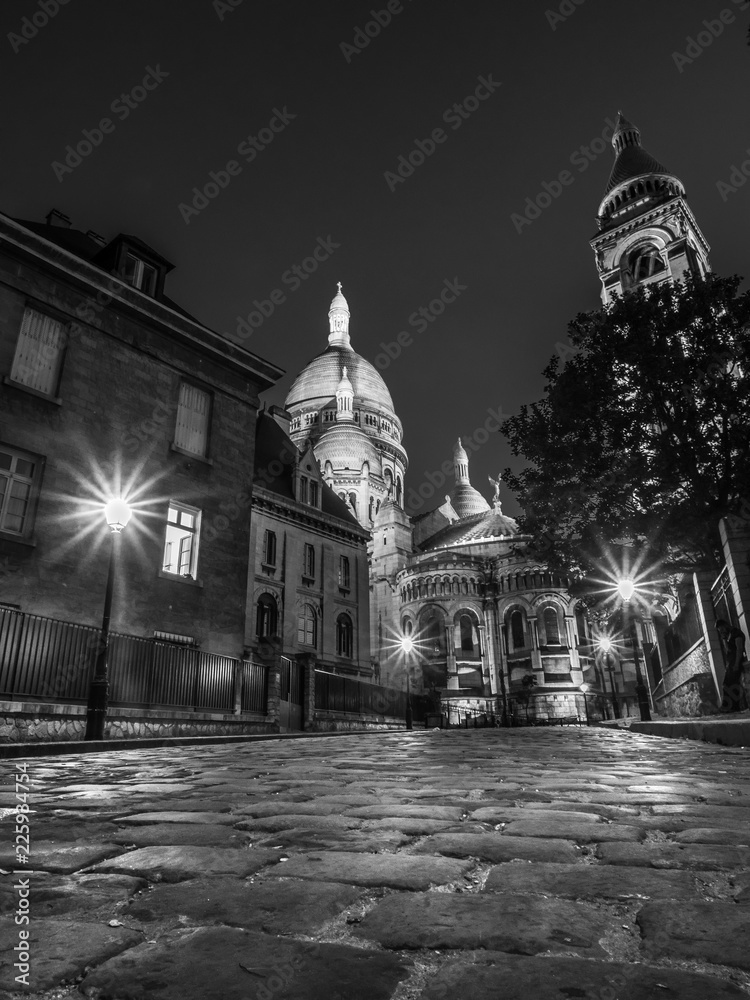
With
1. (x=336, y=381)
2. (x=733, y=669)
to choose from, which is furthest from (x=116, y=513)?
(x=336, y=381)

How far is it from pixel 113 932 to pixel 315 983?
0.67 meters

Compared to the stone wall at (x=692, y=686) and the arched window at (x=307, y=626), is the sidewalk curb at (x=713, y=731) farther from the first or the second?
the arched window at (x=307, y=626)

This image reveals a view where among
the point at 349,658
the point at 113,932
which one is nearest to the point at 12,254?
the point at 113,932

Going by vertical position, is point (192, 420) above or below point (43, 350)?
below

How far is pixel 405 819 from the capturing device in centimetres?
343

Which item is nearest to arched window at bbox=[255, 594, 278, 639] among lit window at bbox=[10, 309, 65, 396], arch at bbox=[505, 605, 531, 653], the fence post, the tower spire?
the fence post

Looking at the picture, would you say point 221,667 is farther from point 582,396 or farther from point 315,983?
point 315,983

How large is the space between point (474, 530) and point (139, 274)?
51993 mm

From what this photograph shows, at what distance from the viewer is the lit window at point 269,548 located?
106ft

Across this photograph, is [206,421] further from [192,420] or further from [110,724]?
[110,724]

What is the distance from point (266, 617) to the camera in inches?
1262

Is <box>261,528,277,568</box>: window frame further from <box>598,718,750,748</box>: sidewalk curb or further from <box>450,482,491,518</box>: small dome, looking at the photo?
<box>450,482,491,518</box>: small dome

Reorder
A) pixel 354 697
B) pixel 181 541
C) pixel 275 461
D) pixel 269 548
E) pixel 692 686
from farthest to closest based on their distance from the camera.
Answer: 1. pixel 275 461
2. pixel 269 548
3. pixel 354 697
4. pixel 181 541
5. pixel 692 686

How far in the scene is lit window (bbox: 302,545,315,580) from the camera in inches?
1344
